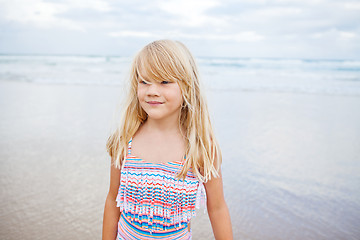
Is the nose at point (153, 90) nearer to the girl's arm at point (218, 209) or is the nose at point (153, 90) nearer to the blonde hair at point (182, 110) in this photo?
the blonde hair at point (182, 110)

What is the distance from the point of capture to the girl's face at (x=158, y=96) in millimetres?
1482

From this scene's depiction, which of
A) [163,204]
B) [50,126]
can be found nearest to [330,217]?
[163,204]

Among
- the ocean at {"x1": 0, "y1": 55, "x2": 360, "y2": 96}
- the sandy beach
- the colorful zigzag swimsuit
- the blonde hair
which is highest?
the blonde hair

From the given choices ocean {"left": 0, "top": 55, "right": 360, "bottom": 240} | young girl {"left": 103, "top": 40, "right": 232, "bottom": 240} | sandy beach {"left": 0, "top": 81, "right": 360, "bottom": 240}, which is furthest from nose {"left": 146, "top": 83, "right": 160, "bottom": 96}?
sandy beach {"left": 0, "top": 81, "right": 360, "bottom": 240}

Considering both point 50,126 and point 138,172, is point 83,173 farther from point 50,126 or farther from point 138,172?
point 138,172

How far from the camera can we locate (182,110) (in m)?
1.67

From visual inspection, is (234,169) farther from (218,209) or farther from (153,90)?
(153,90)

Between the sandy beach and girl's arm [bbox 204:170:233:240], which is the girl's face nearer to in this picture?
girl's arm [bbox 204:170:233:240]

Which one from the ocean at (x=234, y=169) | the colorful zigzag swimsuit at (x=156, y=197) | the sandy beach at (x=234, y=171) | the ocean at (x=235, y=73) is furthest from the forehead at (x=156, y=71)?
the ocean at (x=235, y=73)

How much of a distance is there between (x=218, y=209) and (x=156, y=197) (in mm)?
335

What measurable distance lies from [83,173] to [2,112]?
143 inches

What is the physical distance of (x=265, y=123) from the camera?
6.36 meters

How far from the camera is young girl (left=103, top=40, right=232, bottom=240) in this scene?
1493 millimetres

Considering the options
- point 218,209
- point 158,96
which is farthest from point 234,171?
point 158,96
